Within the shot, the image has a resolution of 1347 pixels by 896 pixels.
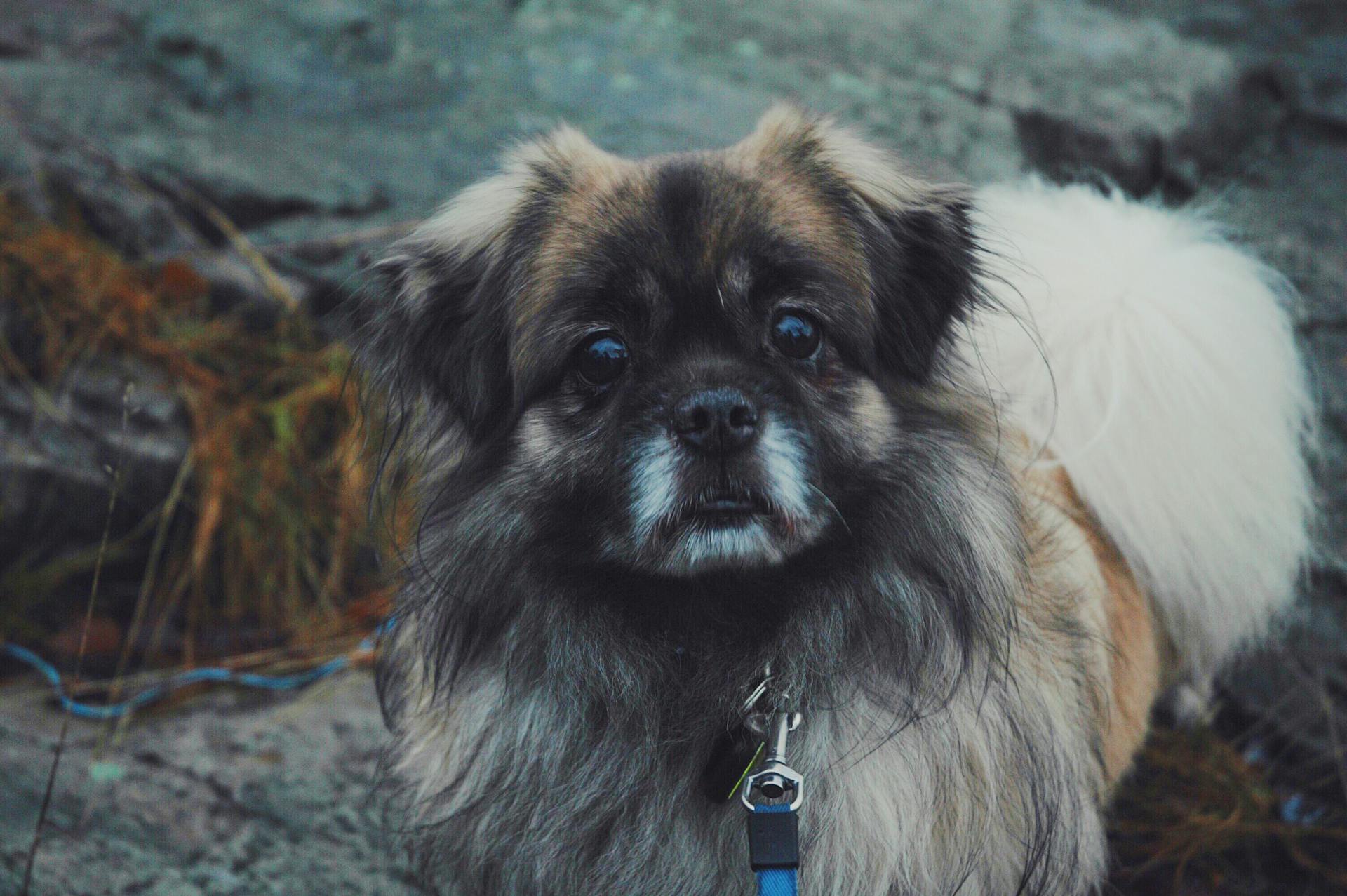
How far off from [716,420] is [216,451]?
2614mm

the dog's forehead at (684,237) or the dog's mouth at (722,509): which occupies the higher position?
the dog's forehead at (684,237)

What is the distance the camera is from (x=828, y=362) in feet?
6.79

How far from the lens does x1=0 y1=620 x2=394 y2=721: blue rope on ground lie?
3.25 metres

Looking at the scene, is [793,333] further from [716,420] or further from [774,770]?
[774,770]

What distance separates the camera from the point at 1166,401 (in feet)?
9.18

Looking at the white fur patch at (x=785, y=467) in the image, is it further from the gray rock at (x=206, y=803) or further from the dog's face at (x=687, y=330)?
the gray rock at (x=206, y=803)

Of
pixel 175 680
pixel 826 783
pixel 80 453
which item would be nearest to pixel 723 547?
pixel 826 783

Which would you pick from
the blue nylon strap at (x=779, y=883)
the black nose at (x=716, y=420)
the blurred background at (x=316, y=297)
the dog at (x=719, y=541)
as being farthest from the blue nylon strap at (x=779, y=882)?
the blurred background at (x=316, y=297)

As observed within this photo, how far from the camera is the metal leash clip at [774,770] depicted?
189cm

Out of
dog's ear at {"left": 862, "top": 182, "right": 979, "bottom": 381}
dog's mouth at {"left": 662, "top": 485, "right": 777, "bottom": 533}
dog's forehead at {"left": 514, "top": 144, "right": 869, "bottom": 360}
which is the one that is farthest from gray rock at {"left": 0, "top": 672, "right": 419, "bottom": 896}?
dog's ear at {"left": 862, "top": 182, "right": 979, "bottom": 381}

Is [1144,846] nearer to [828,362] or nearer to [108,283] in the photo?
[828,362]

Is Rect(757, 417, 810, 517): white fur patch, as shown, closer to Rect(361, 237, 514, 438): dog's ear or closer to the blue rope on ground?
Rect(361, 237, 514, 438): dog's ear

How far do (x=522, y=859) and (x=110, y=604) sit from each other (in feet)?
7.55

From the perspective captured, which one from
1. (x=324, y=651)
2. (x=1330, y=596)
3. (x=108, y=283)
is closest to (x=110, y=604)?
(x=324, y=651)
